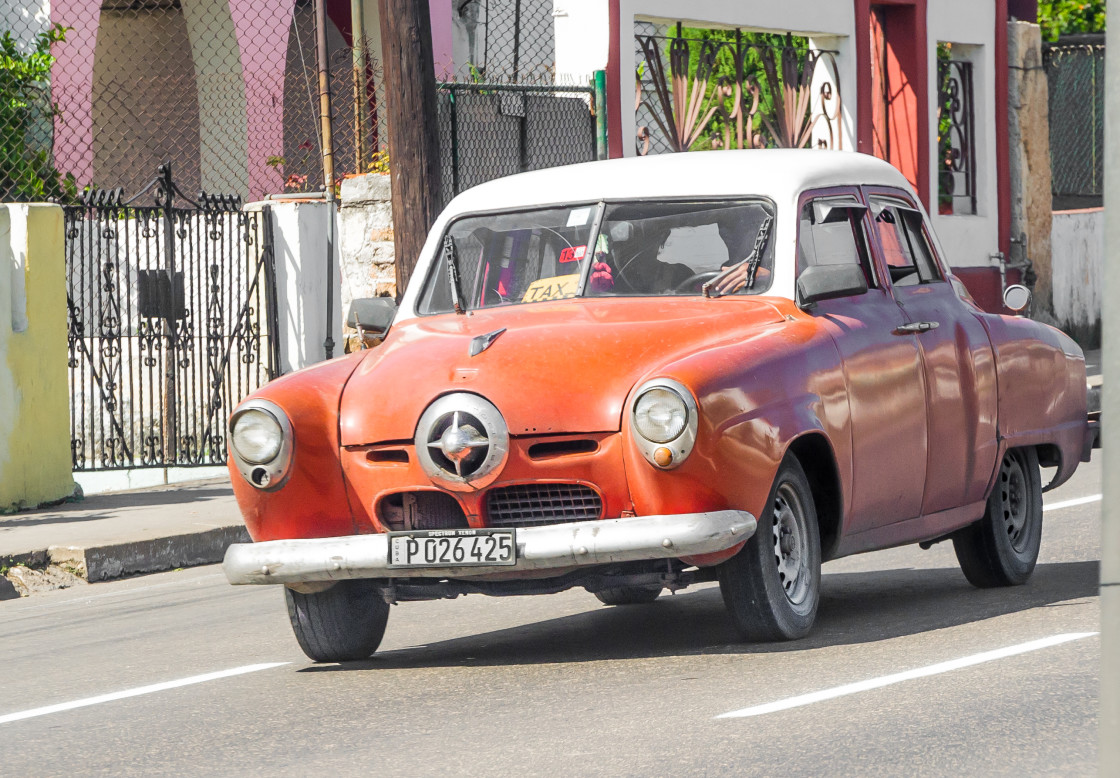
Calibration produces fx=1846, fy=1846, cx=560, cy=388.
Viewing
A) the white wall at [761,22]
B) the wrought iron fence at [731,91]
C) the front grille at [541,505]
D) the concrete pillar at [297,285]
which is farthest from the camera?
the wrought iron fence at [731,91]

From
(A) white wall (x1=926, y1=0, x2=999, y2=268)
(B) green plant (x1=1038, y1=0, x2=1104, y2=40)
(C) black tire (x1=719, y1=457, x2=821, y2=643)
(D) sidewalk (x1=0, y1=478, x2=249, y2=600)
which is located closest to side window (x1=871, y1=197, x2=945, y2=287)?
(C) black tire (x1=719, y1=457, x2=821, y2=643)

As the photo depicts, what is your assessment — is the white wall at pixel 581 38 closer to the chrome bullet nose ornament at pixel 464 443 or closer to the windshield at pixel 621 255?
the windshield at pixel 621 255

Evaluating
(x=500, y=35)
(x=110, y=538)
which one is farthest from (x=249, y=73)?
(x=110, y=538)

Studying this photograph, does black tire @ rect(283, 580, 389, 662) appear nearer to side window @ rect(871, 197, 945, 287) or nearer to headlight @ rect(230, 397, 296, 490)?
headlight @ rect(230, 397, 296, 490)

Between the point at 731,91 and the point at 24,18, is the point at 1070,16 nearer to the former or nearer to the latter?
the point at 731,91

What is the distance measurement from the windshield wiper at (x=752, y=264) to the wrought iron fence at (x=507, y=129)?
8.68 metres

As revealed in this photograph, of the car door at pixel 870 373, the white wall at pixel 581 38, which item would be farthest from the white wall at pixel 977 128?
the car door at pixel 870 373

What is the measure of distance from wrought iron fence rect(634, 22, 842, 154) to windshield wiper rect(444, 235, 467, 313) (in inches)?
390

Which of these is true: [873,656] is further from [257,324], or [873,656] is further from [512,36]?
[512,36]

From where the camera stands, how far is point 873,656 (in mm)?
6492

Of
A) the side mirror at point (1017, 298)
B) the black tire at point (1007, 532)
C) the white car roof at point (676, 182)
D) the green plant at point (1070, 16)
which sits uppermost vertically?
the green plant at point (1070, 16)

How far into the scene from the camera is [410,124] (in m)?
13.0

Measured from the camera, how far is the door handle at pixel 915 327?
7.54 metres

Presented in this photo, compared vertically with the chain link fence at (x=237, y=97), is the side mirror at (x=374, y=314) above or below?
below
